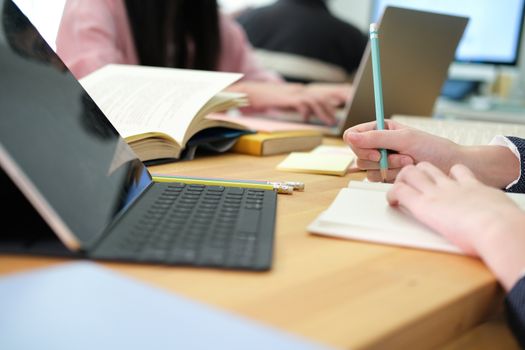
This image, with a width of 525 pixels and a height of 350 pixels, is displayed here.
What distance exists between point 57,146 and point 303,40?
2.03 m

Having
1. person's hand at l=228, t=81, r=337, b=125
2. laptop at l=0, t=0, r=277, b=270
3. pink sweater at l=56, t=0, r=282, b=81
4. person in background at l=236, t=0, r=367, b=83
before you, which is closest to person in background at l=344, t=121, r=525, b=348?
laptop at l=0, t=0, r=277, b=270

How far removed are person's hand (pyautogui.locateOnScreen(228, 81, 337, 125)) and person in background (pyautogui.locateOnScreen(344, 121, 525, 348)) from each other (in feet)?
1.78

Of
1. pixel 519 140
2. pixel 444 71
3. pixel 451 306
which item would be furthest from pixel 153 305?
pixel 444 71

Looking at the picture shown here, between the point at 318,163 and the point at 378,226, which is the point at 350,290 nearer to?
the point at 378,226

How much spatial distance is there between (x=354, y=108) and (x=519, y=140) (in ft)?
1.24

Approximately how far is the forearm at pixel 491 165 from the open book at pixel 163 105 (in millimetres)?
360

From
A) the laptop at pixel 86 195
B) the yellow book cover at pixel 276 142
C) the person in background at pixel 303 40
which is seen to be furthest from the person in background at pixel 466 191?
the person in background at pixel 303 40

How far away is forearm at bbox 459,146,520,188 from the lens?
65cm

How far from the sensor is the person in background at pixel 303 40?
235 cm

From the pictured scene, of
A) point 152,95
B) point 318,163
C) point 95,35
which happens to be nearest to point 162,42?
point 95,35

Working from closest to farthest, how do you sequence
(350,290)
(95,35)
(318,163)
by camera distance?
(350,290), (318,163), (95,35)

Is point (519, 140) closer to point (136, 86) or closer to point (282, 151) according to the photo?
point (282, 151)

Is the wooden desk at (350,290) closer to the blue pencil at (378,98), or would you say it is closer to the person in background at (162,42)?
the blue pencil at (378,98)

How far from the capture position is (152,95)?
0.84 metres
